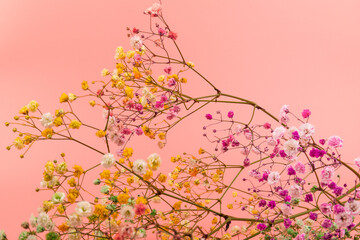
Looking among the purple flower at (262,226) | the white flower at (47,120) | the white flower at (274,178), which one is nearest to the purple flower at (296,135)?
the white flower at (274,178)

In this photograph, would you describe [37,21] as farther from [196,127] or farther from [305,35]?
[305,35]

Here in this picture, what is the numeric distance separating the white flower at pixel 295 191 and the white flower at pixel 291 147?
88mm

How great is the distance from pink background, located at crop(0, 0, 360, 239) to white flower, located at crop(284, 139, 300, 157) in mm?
1526

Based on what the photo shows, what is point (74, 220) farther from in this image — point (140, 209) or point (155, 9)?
point (155, 9)

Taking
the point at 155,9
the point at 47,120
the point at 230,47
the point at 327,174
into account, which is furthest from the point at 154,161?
the point at 230,47

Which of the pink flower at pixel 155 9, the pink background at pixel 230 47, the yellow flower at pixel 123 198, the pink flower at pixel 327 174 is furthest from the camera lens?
the pink background at pixel 230 47

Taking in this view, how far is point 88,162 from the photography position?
2654 mm

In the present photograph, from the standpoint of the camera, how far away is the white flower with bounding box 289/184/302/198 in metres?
1.19

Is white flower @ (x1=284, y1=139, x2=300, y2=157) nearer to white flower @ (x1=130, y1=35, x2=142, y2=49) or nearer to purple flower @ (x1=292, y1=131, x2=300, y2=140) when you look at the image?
purple flower @ (x1=292, y1=131, x2=300, y2=140)

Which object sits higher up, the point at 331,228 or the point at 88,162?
the point at 88,162

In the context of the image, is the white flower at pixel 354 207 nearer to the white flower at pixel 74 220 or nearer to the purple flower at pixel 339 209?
the purple flower at pixel 339 209

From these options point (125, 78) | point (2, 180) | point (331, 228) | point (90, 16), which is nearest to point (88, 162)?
point (2, 180)

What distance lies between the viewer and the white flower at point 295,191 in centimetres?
119

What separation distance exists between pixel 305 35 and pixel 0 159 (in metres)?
1.97
